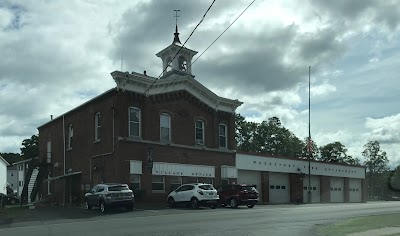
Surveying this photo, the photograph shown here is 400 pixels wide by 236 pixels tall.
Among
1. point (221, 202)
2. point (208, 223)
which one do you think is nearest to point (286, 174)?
point (221, 202)

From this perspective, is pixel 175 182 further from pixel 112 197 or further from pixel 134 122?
pixel 112 197

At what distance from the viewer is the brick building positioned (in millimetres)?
33375

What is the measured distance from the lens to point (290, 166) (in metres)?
47.8

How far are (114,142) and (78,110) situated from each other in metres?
7.28

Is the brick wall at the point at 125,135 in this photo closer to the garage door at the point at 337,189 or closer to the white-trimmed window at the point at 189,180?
the white-trimmed window at the point at 189,180

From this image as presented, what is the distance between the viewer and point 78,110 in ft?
127

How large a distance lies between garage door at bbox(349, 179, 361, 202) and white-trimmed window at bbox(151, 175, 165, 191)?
31.6 m

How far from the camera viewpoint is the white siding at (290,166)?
1672 inches

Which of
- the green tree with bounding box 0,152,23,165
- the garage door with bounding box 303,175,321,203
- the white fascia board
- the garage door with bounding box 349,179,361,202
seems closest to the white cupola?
the white fascia board

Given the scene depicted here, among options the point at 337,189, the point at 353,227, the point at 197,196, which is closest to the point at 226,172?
the point at 197,196

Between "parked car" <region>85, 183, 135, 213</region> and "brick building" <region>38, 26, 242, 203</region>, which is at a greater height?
"brick building" <region>38, 26, 242, 203</region>

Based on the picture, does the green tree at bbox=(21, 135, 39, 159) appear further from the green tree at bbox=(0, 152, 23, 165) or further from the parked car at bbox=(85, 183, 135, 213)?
the parked car at bbox=(85, 183, 135, 213)

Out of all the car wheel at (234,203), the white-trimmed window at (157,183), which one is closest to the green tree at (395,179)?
the car wheel at (234,203)

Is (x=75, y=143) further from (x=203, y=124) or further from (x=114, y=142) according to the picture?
(x=203, y=124)
